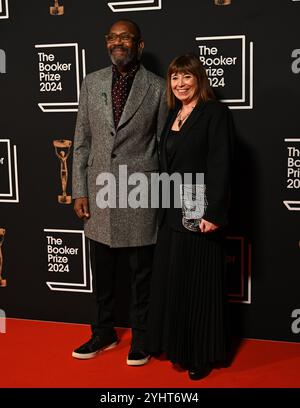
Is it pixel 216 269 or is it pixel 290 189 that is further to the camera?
pixel 290 189

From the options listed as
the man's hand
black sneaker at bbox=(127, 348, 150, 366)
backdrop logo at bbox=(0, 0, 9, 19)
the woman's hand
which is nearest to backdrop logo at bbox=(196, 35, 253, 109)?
the woman's hand

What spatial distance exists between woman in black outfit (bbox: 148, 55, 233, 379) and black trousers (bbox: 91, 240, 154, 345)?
0.12 meters

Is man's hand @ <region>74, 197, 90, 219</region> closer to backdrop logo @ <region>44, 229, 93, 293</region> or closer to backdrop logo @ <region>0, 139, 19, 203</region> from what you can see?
backdrop logo @ <region>44, 229, 93, 293</region>

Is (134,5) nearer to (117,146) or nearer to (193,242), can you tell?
(117,146)

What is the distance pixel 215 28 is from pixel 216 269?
1.17 m

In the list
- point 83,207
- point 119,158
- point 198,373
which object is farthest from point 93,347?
point 119,158

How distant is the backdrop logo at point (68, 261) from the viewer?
3.06 m

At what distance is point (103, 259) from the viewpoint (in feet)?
8.73

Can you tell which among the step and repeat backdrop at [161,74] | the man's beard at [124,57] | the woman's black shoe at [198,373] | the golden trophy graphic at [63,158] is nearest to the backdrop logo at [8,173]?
the step and repeat backdrop at [161,74]

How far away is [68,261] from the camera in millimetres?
3092

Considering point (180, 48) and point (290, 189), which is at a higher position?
point (180, 48)

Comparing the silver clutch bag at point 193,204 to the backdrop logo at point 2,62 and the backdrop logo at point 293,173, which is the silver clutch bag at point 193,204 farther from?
the backdrop logo at point 2,62

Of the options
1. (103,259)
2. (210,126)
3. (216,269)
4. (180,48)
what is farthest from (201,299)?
(180,48)

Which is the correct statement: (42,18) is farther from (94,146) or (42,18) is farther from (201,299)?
(201,299)
